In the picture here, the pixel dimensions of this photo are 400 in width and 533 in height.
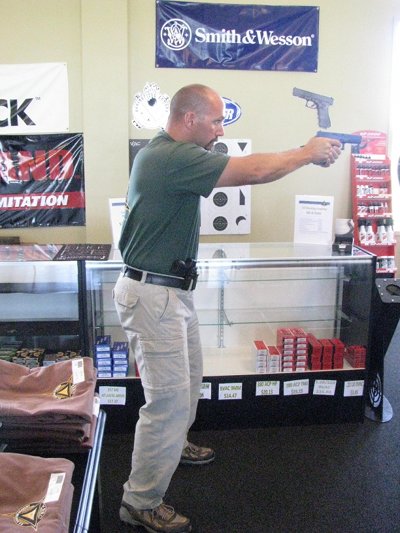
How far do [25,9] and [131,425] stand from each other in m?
2.67

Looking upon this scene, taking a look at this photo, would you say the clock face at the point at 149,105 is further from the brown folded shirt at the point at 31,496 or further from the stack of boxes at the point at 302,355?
the brown folded shirt at the point at 31,496

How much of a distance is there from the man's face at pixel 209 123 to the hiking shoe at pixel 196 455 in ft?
4.77

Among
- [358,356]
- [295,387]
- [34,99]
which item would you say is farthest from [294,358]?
[34,99]

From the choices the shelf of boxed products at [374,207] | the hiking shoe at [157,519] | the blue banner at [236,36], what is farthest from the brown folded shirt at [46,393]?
the shelf of boxed products at [374,207]

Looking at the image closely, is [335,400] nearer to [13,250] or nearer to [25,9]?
[13,250]

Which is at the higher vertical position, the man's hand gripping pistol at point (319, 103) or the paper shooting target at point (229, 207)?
the man's hand gripping pistol at point (319, 103)

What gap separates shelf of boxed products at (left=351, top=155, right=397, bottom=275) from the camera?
3.88 meters

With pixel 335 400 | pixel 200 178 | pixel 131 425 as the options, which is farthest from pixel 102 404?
pixel 200 178

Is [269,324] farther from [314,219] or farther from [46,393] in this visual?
[46,393]

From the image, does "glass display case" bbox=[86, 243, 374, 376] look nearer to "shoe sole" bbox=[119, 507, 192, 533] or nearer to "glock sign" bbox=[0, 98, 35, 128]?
"shoe sole" bbox=[119, 507, 192, 533]

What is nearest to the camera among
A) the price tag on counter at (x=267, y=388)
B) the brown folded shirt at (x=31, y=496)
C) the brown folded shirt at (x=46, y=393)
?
the brown folded shirt at (x=31, y=496)

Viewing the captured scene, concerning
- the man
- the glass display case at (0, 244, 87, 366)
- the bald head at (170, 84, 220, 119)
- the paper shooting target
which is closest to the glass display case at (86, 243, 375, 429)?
the glass display case at (0, 244, 87, 366)

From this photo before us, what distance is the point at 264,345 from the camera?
9.70ft

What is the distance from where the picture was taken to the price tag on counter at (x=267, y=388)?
284 cm
